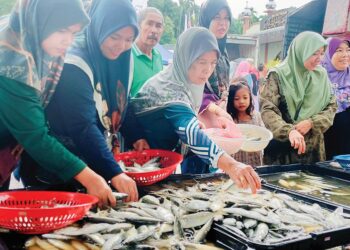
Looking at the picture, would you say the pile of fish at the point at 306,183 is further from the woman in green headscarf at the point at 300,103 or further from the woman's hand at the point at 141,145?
the woman's hand at the point at 141,145

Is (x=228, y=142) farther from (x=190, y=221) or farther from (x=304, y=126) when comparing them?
(x=190, y=221)

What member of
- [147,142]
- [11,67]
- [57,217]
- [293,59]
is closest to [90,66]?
[11,67]

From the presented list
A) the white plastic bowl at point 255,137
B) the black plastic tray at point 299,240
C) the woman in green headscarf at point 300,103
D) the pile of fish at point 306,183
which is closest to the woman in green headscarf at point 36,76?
the black plastic tray at point 299,240

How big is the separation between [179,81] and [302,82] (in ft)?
4.55

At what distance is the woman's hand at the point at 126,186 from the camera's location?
1.85m

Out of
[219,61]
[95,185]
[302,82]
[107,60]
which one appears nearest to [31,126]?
[95,185]

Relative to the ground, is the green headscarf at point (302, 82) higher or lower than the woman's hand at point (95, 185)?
higher

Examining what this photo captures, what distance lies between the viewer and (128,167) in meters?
2.20

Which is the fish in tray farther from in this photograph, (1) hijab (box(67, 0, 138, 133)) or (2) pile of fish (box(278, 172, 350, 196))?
(2) pile of fish (box(278, 172, 350, 196))

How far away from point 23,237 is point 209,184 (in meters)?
1.11

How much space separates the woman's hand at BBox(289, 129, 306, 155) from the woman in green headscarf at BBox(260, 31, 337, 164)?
131 mm

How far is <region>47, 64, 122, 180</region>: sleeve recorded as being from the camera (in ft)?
6.16

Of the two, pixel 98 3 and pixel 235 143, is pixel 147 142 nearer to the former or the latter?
pixel 235 143

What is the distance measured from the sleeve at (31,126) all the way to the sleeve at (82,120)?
0.18 m
